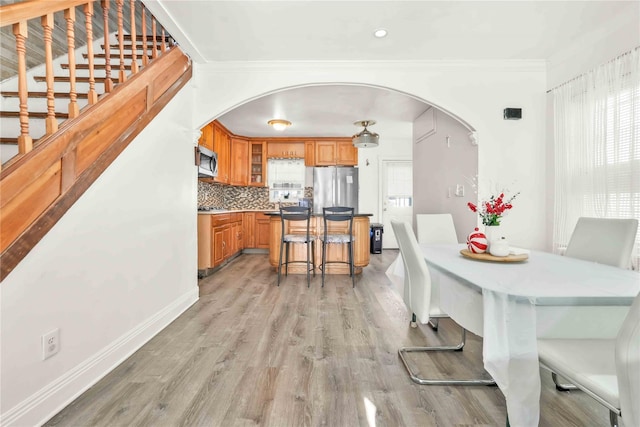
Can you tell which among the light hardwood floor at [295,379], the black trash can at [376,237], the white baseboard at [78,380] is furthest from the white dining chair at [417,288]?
the black trash can at [376,237]

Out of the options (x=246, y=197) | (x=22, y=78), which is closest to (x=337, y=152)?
(x=246, y=197)

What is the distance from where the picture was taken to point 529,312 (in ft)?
3.90

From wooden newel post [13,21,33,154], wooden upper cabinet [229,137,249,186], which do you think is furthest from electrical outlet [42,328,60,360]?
wooden upper cabinet [229,137,249,186]

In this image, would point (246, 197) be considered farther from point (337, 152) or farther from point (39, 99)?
point (39, 99)

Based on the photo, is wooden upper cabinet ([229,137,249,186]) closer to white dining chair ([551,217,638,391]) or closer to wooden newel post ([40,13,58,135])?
wooden newel post ([40,13,58,135])

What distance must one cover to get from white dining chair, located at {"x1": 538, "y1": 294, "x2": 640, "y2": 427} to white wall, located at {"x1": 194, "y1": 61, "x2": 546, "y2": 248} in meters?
2.08

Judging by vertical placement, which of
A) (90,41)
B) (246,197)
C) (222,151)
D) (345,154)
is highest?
(345,154)

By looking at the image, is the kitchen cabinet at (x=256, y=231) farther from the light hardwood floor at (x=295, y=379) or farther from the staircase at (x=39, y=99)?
the staircase at (x=39, y=99)

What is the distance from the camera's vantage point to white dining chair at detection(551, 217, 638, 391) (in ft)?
5.72

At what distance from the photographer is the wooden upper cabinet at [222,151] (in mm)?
5230

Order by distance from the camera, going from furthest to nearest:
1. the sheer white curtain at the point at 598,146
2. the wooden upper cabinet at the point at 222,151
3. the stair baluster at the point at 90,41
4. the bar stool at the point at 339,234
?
the wooden upper cabinet at the point at 222,151, the bar stool at the point at 339,234, the sheer white curtain at the point at 598,146, the stair baluster at the point at 90,41

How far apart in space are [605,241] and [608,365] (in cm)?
117

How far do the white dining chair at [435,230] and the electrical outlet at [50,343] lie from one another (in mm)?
2629

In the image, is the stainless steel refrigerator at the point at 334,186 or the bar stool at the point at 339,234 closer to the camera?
the bar stool at the point at 339,234
